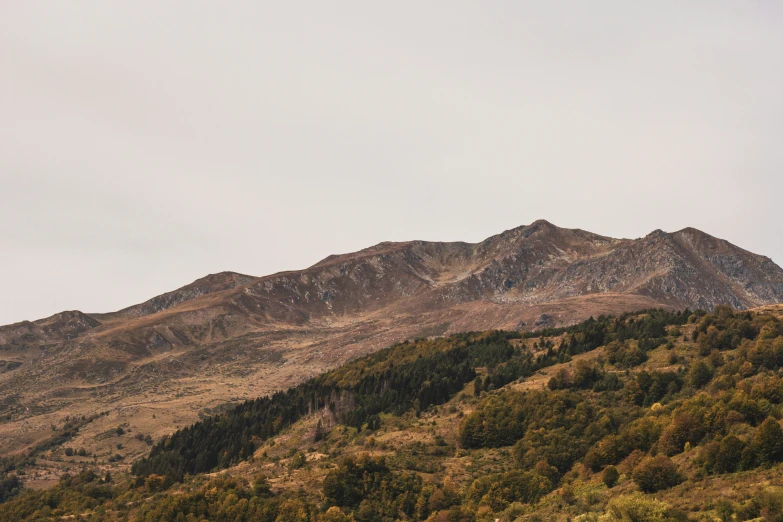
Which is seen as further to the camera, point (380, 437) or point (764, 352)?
point (380, 437)

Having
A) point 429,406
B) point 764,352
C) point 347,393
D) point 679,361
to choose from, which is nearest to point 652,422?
point 764,352

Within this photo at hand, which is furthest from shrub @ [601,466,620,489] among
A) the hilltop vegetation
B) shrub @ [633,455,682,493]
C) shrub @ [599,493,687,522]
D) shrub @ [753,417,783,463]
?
shrub @ [599,493,687,522]

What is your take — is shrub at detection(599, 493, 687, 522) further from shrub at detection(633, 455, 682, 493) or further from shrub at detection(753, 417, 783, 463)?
shrub at detection(753, 417, 783, 463)

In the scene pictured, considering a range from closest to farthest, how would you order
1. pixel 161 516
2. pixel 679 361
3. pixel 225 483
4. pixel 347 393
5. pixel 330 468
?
pixel 161 516 → pixel 225 483 → pixel 330 468 → pixel 679 361 → pixel 347 393

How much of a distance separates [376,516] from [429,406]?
145 ft

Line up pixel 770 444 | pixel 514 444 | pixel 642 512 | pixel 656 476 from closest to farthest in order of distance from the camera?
pixel 642 512, pixel 770 444, pixel 656 476, pixel 514 444

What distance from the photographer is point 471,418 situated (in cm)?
8144

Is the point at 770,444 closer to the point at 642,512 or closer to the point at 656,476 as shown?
the point at 656,476

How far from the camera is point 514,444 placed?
256 feet

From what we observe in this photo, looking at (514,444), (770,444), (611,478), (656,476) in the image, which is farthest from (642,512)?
(514,444)

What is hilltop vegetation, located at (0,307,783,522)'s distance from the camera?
44.8 m

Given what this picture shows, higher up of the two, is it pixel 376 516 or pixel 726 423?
pixel 726 423

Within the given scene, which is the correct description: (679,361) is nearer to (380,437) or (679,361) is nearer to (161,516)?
(380,437)

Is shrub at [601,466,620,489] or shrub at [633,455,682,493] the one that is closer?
shrub at [633,455,682,493]
